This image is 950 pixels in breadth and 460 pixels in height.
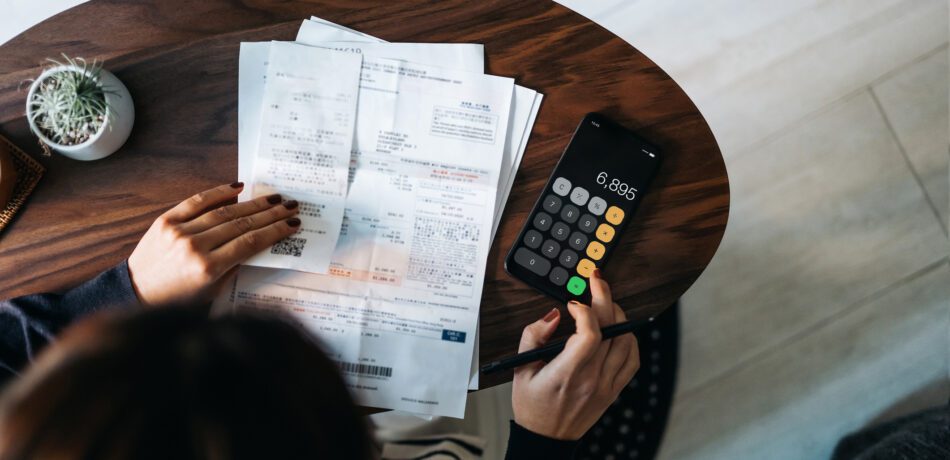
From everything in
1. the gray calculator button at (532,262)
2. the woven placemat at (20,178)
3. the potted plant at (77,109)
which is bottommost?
the gray calculator button at (532,262)

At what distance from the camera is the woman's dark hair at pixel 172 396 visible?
1.30 feet

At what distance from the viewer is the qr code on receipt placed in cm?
66

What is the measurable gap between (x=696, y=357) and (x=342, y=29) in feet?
2.74

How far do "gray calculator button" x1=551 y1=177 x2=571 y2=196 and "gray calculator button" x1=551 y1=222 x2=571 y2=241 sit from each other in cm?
3

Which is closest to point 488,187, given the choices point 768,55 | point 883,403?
point 768,55

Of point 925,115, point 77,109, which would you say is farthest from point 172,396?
point 925,115

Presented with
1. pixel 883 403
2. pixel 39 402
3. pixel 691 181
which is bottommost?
pixel 883 403

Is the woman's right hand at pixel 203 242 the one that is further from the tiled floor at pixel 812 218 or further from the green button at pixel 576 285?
the tiled floor at pixel 812 218

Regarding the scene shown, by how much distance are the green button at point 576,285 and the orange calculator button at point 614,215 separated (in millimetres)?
70

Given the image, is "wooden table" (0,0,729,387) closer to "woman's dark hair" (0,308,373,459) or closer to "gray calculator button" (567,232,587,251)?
"gray calculator button" (567,232,587,251)

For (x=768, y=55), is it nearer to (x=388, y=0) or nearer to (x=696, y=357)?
(x=696, y=357)

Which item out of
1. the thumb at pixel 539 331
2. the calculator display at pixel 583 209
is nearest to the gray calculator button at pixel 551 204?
the calculator display at pixel 583 209

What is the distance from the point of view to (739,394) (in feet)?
3.78

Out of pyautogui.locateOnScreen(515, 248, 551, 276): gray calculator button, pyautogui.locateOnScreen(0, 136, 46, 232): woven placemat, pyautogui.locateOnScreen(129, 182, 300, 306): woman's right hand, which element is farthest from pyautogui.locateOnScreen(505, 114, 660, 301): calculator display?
pyautogui.locateOnScreen(0, 136, 46, 232): woven placemat
